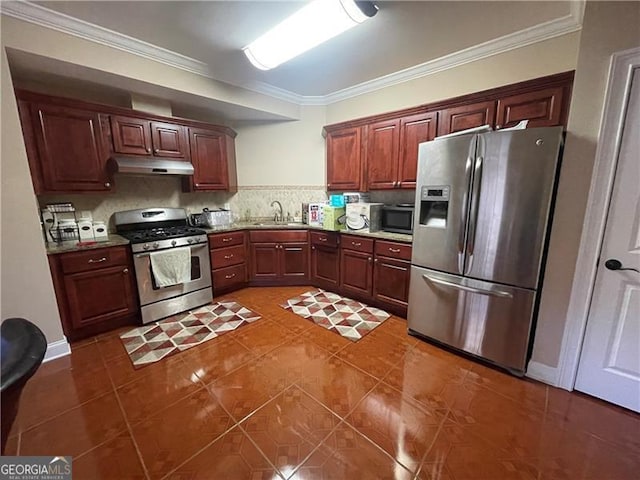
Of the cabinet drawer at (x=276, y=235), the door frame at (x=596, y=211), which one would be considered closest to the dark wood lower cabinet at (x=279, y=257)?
the cabinet drawer at (x=276, y=235)

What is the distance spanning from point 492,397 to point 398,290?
1.22 meters

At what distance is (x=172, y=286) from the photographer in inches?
114

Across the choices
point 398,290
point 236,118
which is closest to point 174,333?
point 398,290

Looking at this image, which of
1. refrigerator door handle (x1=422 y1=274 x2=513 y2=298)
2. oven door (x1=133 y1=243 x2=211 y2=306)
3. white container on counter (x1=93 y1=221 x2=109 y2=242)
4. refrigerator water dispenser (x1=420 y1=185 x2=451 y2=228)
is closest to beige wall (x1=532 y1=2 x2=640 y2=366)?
refrigerator door handle (x1=422 y1=274 x2=513 y2=298)

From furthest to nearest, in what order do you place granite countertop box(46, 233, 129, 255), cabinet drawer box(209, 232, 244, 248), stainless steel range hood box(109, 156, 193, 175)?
1. cabinet drawer box(209, 232, 244, 248)
2. stainless steel range hood box(109, 156, 193, 175)
3. granite countertop box(46, 233, 129, 255)

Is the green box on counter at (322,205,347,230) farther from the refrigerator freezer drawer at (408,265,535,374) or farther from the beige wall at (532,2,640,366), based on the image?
the beige wall at (532,2,640,366)

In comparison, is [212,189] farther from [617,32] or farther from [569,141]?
[617,32]

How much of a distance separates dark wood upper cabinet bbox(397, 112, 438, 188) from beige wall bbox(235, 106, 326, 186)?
1315 mm

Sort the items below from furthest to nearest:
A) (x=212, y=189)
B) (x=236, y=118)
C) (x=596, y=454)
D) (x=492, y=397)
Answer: (x=236, y=118) → (x=212, y=189) → (x=492, y=397) → (x=596, y=454)

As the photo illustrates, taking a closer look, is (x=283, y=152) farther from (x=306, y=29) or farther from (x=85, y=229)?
(x=85, y=229)

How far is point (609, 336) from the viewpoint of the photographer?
5.69 ft

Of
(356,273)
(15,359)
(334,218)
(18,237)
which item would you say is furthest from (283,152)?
(15,359)

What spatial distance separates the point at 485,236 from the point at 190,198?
3.48m

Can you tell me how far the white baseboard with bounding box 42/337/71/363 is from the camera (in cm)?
222
